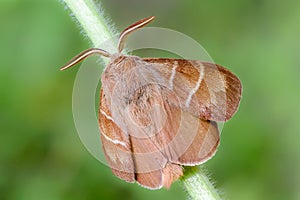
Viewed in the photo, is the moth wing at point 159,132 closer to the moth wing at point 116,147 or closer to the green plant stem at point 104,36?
the moth wing at point 116,147

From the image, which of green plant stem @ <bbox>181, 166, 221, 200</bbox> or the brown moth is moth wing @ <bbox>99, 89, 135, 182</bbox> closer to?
the brown moth

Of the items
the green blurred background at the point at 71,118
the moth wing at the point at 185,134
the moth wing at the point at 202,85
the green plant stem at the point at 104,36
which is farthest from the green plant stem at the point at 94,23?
the green blurred background at the point at 71,118

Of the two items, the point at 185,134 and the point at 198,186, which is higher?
the point at 185,134

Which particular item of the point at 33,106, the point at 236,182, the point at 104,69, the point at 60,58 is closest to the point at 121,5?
the point at 60,58

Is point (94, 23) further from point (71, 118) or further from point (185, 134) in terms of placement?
point (71, 118)

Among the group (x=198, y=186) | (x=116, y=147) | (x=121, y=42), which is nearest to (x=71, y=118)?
(x=116, y=147)

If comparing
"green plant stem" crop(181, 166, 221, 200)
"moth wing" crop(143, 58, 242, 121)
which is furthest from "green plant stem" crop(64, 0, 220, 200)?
"moth wing" crop(143, 58, 242, 121)
